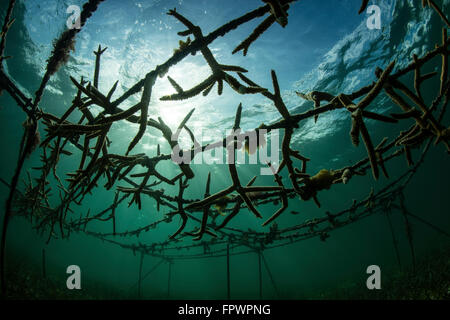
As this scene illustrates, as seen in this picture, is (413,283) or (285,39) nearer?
(285,39)

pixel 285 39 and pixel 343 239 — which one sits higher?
pixel 285 39

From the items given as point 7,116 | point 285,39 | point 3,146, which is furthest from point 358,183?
point 3,146

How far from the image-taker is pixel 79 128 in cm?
115

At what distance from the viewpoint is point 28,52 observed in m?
14.1

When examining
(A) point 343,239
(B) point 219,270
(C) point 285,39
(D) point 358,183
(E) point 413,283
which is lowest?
(B) point 219,270

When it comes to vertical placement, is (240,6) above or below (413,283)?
above

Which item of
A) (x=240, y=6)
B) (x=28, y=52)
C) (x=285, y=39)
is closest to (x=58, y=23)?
(x=28, y=52)

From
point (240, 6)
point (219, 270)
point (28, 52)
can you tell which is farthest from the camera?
point (219, 270)

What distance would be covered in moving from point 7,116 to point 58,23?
17990mm

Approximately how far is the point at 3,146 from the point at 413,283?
156 feet

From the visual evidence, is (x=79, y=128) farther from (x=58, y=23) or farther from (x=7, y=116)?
(x=7, y=116)

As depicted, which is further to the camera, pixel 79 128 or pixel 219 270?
pixel 219 270
